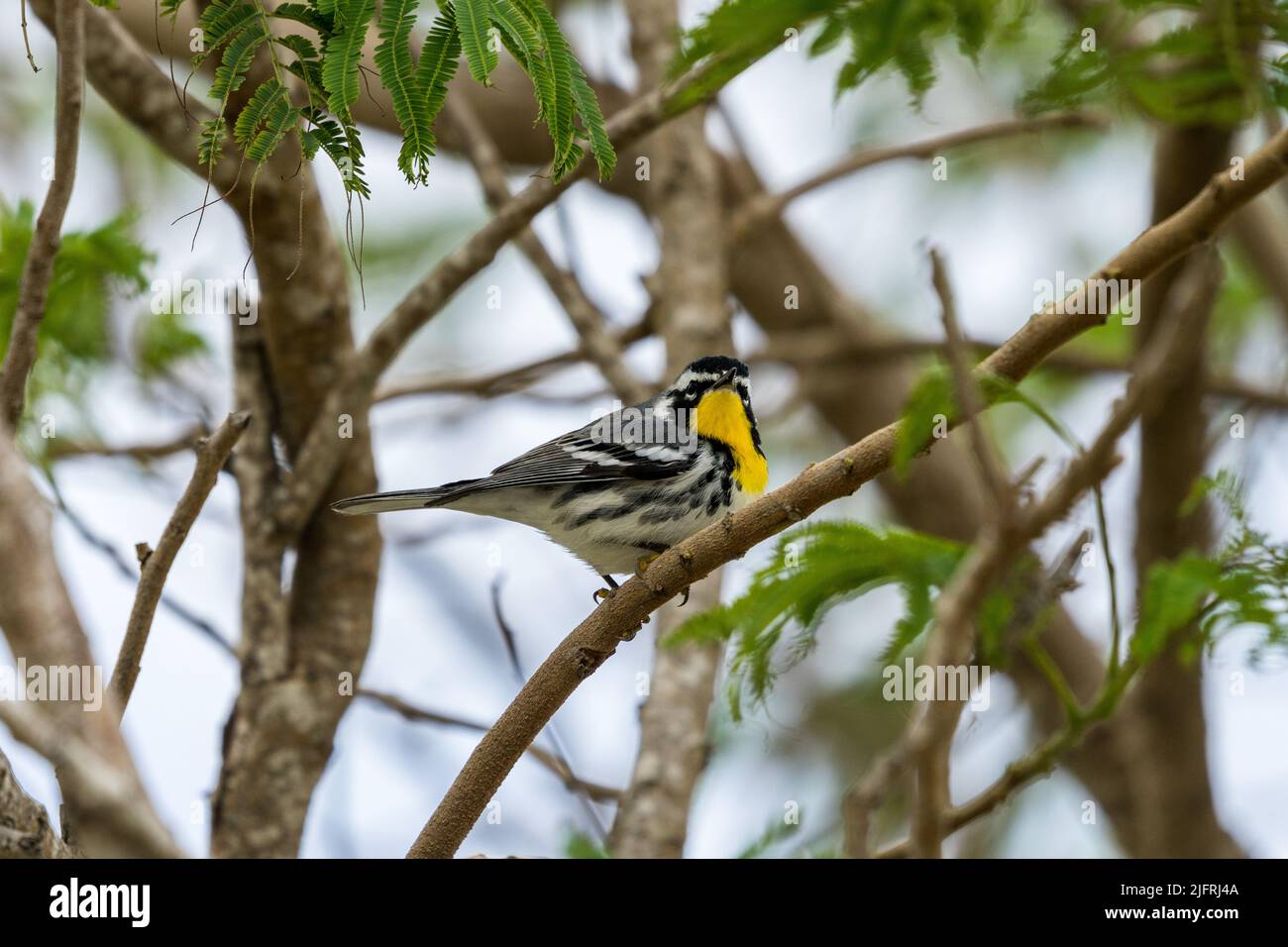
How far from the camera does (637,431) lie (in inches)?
241

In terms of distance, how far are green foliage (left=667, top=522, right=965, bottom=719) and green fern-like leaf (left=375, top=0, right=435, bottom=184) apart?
164cm

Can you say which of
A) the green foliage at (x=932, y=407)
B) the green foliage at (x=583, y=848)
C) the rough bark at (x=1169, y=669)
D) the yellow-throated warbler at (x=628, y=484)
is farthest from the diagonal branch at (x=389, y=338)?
the green foliage at (x=932, y=407)

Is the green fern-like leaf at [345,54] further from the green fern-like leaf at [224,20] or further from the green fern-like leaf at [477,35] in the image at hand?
the green fern-like leaf at [224,20]

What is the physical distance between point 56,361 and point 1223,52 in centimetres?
530

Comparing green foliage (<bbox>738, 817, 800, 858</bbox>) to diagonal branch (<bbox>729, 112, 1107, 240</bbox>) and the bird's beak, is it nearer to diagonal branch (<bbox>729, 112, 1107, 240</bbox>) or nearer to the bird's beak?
the bird's beak

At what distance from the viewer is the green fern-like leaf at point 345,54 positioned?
3305 millimetres

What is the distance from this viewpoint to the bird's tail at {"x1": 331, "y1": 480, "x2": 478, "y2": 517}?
5.52 metres

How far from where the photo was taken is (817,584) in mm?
4020

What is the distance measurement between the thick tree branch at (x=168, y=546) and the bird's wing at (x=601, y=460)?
1875 mm

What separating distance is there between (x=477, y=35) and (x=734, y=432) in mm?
3127

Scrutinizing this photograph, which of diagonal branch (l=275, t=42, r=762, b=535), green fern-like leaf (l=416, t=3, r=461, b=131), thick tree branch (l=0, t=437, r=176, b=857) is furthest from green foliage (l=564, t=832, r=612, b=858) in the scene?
thick tree branch (l=0, t=437, r=176, b=857)

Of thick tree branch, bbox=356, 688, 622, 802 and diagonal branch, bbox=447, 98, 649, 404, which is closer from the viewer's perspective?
thick tree branch, bbox=356, 688, 622, 802
